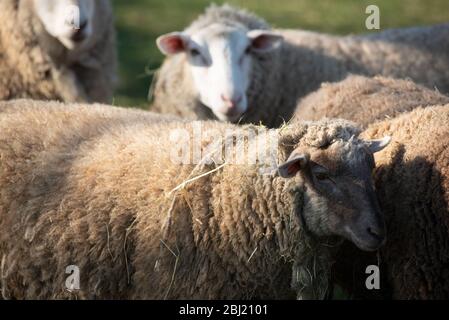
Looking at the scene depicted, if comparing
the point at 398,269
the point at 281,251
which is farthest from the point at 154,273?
the point at 398,269

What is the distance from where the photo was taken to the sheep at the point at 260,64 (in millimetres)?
6156

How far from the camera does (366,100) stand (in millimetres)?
5043

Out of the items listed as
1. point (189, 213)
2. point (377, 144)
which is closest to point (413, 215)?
point (377, 144)

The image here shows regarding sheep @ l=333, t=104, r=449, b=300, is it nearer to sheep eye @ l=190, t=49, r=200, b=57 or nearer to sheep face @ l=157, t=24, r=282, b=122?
sheep face @ l=157, t=24, r=282, b=122

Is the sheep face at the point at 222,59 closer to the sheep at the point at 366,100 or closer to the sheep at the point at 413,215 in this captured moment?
the sheep at the point at 366,100

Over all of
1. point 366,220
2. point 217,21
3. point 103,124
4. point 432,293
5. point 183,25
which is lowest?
point 432,293

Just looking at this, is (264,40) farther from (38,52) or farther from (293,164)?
(293,164)

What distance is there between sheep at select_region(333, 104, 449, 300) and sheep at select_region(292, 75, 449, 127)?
1.67 ft

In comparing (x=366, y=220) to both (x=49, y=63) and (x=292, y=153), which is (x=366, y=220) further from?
(x=49, y=63)

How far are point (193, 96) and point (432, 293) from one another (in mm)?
2930

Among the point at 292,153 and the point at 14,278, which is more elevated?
the point at 292,153

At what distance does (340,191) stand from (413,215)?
1.45 feet

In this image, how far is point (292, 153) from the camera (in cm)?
390

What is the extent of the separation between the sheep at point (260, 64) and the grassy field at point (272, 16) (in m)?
4.18
